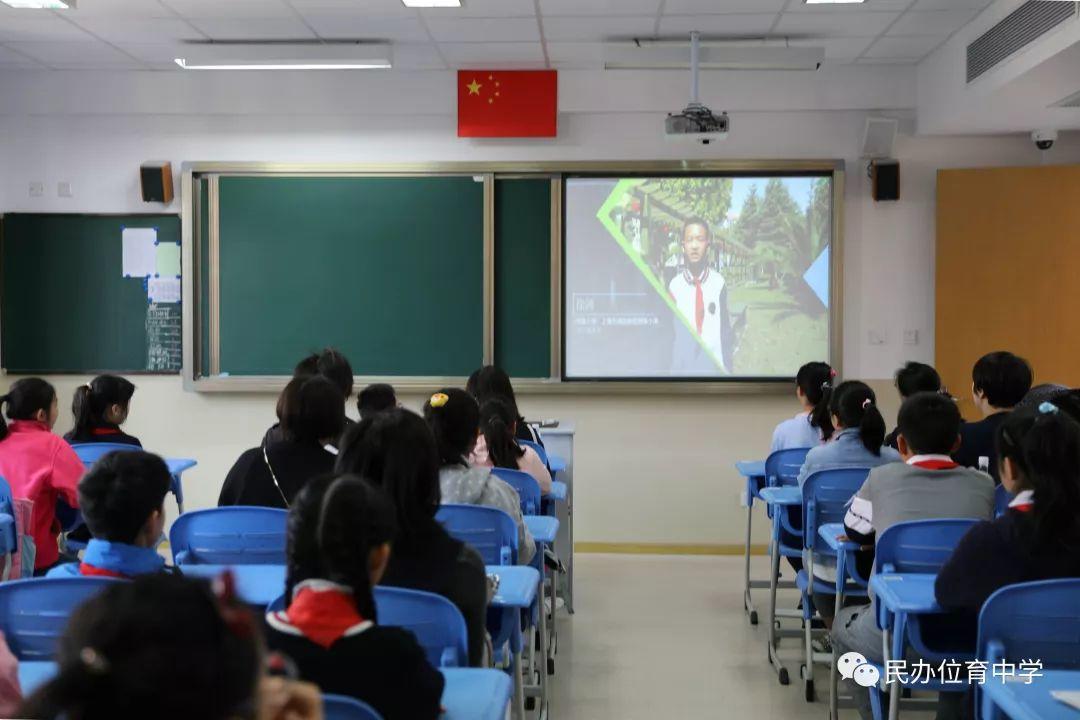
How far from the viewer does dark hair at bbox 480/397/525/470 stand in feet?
13.0

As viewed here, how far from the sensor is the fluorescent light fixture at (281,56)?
587cm

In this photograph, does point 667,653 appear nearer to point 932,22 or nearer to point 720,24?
point 720,24

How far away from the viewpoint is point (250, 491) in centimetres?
336

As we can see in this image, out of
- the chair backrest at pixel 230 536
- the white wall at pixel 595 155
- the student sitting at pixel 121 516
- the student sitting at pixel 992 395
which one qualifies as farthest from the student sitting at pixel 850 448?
the white wall at pixel 595 155

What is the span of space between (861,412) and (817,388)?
34.0 inches

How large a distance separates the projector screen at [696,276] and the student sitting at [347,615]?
491cm

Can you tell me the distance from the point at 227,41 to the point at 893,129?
394 centimetres

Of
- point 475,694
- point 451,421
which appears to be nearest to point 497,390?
point 451,421

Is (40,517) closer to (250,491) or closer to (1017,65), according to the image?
(250,491)

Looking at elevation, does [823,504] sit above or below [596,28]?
below

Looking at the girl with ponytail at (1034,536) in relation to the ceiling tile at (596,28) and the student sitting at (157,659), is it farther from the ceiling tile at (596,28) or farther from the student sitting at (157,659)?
the ceiling tile at (596,28)

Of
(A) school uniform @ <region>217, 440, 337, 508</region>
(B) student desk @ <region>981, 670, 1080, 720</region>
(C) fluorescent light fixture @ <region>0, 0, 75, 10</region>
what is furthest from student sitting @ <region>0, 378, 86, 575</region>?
(B) student desk @ <region>981, 670, 1080, 720</region>

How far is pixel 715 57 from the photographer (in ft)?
18.6

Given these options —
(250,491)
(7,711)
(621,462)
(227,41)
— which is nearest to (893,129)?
(621,462)
